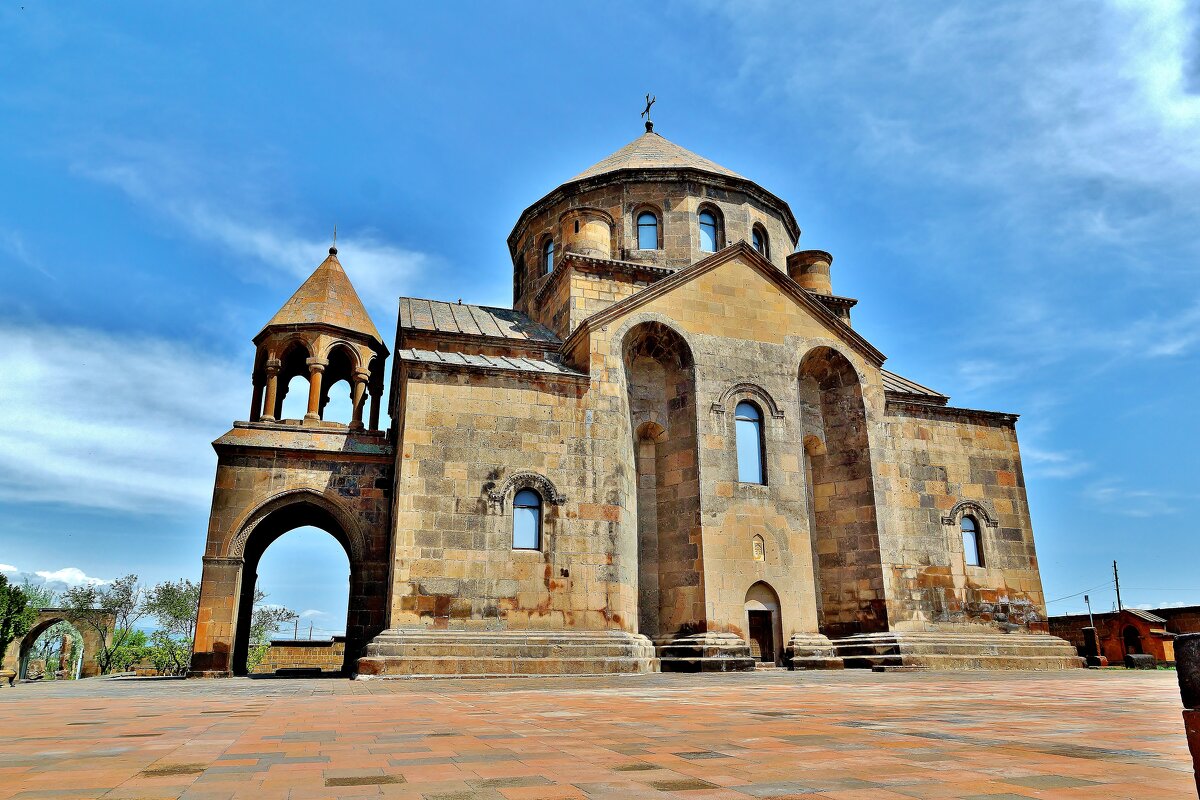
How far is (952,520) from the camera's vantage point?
1695 centimetres

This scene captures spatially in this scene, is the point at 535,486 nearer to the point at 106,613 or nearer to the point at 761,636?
the point at 761,636

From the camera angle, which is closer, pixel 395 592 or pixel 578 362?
pixel 395 592

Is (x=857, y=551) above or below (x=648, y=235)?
below

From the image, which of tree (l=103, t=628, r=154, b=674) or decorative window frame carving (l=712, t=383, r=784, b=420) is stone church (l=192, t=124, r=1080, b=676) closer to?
decorative window frame carving (l=712, t=383, r=784, b=420)

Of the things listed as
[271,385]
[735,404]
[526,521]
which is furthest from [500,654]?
[271,385]

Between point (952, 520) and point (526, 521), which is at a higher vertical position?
point (952, 520)

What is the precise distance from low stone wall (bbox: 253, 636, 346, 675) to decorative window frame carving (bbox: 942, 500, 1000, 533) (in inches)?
723

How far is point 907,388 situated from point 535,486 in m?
9.95

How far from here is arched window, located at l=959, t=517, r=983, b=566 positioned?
55.4ft

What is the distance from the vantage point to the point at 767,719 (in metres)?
5.73

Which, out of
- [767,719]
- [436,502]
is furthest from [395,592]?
[767,719]

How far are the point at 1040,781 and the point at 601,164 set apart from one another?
20.0 meters

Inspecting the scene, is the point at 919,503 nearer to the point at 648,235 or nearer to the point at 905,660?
the point at 905,660

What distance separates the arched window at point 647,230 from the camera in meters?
19.6
